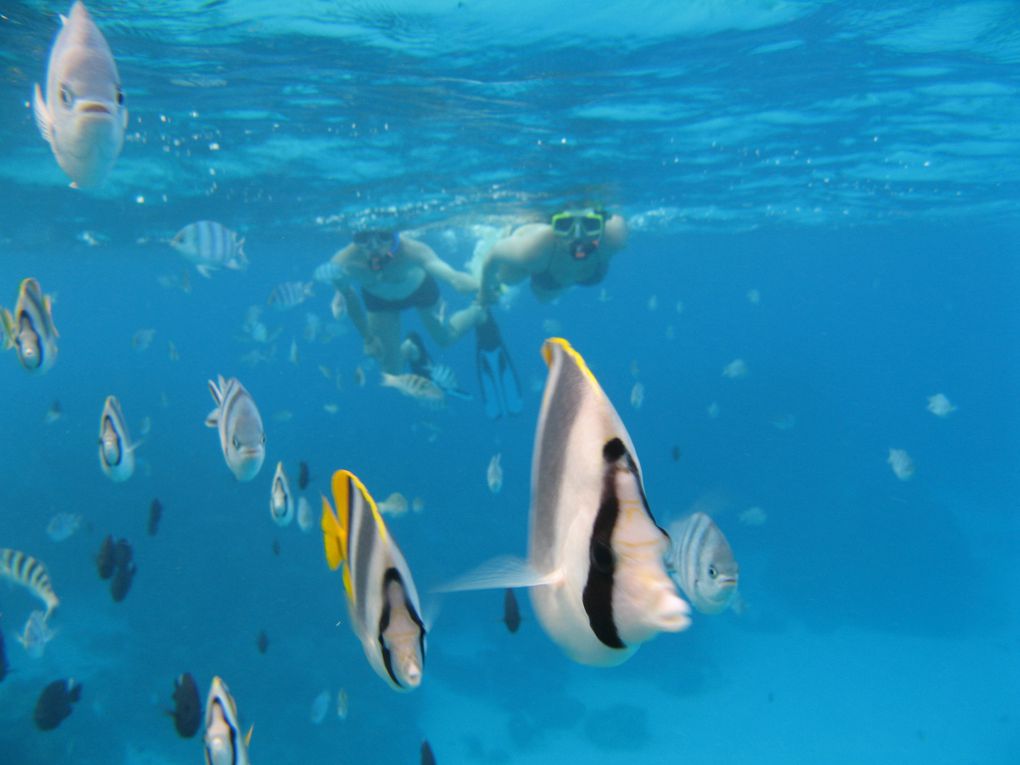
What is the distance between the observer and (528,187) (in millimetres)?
21953

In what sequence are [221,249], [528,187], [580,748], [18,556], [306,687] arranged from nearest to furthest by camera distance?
[18,556], [221,249], [306,687], [580,748], [528,187]

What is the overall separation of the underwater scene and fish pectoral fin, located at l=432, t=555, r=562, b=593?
0.01 meters

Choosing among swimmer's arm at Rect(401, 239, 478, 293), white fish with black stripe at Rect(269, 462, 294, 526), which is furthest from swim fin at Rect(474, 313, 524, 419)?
white fish with black stripe at Rect(269, 462, 294, 526)

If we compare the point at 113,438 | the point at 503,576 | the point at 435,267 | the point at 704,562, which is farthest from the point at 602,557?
the point at 435,267

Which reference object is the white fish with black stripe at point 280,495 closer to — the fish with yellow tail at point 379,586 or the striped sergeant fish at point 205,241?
the fish with yellow tail at point 379,586

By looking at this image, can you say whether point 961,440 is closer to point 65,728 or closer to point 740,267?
point 740,267

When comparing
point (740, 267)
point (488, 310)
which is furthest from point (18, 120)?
point (740, 267)

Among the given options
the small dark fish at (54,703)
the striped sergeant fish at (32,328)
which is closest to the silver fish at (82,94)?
the striped sergeant fish at (32,328)

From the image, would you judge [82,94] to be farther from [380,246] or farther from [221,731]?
[380,246]

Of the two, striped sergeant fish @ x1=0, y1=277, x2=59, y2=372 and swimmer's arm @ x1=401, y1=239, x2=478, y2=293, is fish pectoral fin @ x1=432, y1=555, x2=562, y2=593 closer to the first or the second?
striped sergeant fish @ x1=0, y1=277, x2=59, y2=372

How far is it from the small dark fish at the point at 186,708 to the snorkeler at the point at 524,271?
414 inches

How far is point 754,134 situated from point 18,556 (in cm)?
1835

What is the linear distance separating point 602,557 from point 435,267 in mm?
16026

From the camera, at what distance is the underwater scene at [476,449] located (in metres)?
2.65
